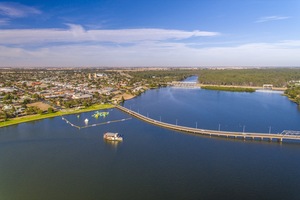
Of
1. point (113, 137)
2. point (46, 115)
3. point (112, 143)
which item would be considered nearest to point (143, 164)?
point (112, 143)

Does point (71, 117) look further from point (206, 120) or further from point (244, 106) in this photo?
point (244, 106)

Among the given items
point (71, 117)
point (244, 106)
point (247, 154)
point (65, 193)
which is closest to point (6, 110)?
point (71, 117)

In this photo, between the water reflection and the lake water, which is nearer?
the lake water

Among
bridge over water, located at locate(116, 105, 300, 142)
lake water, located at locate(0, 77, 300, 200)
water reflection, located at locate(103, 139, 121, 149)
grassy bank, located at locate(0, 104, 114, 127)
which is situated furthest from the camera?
grassy bank, located at locate(0, 104, 114, 127)

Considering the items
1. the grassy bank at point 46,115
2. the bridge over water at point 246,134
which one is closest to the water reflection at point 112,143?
the bridge over water at point 246,134

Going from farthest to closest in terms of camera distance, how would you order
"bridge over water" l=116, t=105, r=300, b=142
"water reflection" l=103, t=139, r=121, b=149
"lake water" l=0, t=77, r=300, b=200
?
"bridge over water" l=116, t=105, r=300, b=142, "water reflection" l=103, t=139, r=121, b=149, "lake water" l=0, t=77, r=300, b=200

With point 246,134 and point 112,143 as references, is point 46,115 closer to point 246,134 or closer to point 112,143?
point 112,143

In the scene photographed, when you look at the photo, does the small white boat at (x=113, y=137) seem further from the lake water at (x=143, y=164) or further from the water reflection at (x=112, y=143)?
the lake water at (x=143, y=164)

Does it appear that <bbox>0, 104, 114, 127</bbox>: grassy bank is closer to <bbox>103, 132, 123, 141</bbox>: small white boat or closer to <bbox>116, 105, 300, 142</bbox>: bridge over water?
<bbox>103, 132, 123, 141</bbox>: small white boat

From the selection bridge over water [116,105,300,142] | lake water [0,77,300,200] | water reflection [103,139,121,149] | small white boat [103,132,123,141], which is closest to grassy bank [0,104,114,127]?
lake water [0,77,300,200]
